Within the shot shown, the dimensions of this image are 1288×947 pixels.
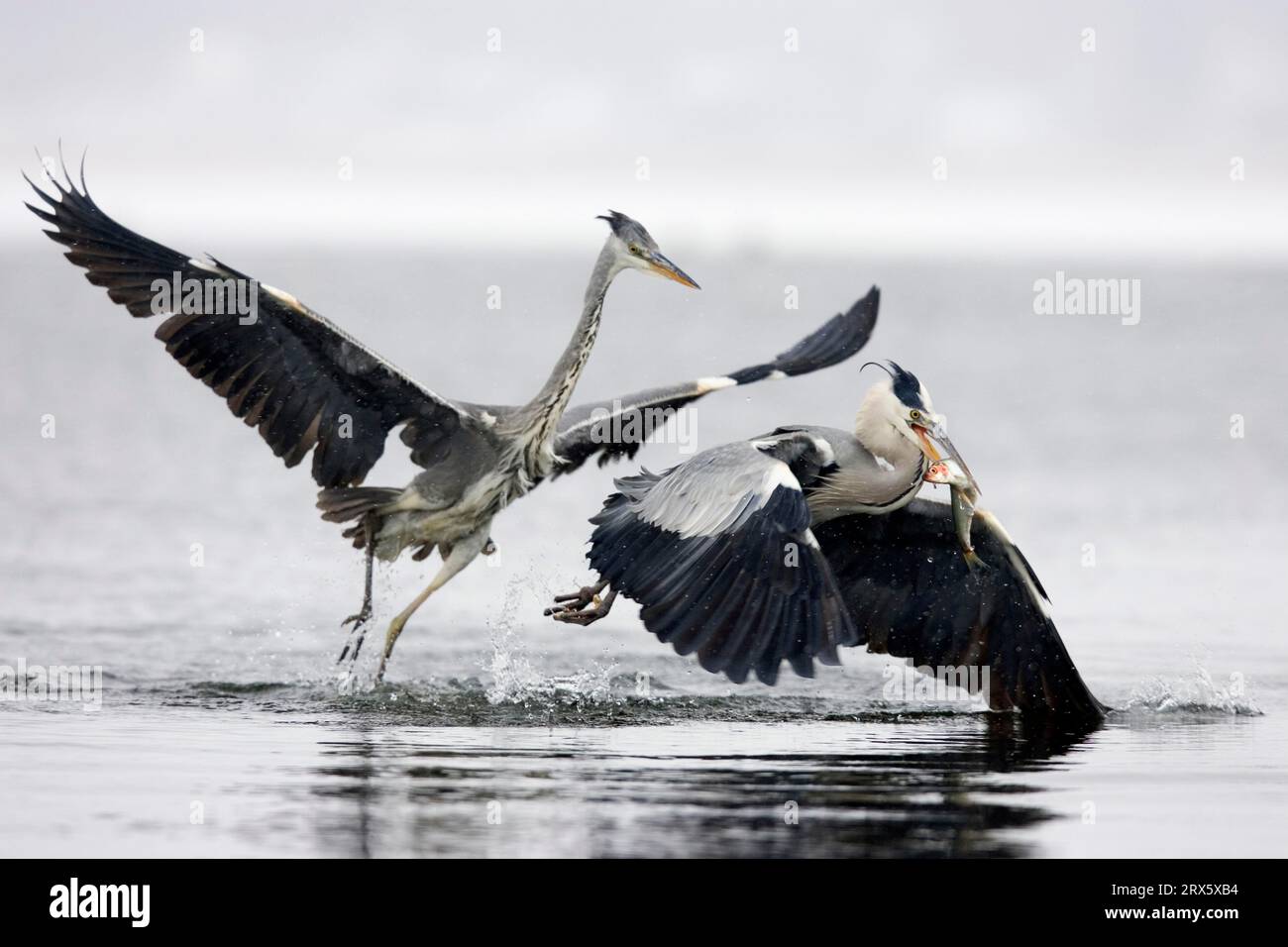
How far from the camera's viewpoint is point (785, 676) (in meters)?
11.9

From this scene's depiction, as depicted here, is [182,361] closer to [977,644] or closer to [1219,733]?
[977,644]

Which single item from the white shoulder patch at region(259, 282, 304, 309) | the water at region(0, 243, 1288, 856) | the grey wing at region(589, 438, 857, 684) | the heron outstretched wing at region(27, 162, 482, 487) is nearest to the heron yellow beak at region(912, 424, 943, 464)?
the grey wing at region(589, 438, 857, 684)

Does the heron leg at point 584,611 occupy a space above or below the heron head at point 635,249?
below

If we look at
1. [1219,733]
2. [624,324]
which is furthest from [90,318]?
[1219,733]

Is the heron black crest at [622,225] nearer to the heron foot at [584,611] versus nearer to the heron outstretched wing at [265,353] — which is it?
the heron outstretched wing at [265,353]

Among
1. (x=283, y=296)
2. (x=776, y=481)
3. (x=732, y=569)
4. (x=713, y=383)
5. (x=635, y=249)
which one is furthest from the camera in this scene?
(x=713, y=383)

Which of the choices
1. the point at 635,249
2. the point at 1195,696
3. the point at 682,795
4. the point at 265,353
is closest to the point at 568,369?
the point at 635,249

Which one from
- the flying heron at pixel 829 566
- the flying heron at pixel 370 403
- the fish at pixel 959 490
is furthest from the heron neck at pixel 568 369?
the fish at pixel 959 490

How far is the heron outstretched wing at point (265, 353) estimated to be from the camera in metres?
10.3

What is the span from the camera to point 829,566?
31.8 feet

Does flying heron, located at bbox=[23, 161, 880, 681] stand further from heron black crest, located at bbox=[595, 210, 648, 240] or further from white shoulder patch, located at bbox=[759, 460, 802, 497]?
white shoulder patch, located at bbox=[759, 460, 802, 497]

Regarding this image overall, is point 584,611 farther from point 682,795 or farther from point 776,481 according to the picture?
point 682,795

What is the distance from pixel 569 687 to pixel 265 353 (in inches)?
100

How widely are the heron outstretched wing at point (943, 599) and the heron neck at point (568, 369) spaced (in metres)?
1.63
